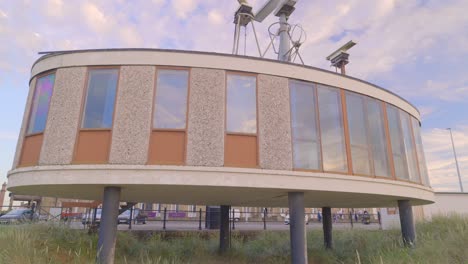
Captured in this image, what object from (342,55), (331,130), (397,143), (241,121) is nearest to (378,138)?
(397,143)

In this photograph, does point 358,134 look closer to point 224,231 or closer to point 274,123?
point 274,123

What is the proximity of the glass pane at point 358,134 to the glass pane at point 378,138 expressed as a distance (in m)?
0.28

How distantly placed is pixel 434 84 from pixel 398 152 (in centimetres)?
981

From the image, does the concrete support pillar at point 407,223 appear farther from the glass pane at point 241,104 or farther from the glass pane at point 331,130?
the glass pane at point 241,104

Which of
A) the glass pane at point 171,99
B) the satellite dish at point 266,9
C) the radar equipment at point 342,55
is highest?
the satellite dish at point 266,9

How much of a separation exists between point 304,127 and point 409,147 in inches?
189

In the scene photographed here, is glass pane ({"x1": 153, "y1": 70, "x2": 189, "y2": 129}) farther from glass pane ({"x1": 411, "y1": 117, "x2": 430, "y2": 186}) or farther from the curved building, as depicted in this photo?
glass pane ({"x1": 411, "y1": 117, "x2": 430, "y2": 186})

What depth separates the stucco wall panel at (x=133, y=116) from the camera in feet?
25.0

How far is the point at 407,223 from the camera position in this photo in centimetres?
1098

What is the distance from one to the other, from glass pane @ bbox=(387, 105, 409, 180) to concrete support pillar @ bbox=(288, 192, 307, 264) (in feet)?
12.2

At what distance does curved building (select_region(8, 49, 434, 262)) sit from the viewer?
25.2ft

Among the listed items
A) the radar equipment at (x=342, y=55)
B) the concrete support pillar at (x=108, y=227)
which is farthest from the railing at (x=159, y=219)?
the radar equipment at (x=342, y=55)

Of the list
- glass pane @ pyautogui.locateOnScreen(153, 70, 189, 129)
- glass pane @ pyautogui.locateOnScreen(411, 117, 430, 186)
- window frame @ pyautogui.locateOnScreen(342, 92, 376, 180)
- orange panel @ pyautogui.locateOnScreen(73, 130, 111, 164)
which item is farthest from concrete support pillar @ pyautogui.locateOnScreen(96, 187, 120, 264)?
glass pane @ pyautogui.locateOnScreen(411, 117, 430, 186)

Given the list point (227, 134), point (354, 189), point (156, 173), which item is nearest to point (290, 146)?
point (227, 134)
